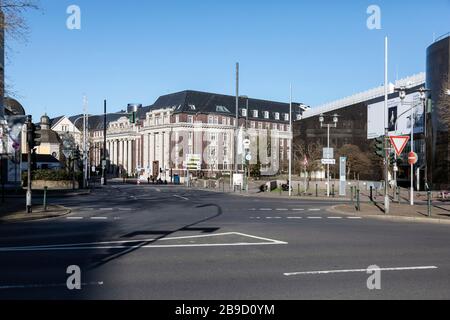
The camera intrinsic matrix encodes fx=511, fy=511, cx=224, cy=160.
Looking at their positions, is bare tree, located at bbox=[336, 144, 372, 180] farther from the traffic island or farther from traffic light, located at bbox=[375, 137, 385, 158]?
traffic light, located at bbox=[375, 137, 385, 158]

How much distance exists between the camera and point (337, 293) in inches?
295

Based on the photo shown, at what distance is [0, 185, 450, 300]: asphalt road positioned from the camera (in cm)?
761

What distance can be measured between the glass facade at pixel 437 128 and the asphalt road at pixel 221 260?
160 feet

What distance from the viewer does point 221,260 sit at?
34.0ft

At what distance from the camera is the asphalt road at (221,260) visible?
25.0 ft

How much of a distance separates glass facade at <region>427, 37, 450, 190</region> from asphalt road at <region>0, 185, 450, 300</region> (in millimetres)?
48789

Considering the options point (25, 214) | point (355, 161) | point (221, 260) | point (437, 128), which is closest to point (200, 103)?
point (355, 161)

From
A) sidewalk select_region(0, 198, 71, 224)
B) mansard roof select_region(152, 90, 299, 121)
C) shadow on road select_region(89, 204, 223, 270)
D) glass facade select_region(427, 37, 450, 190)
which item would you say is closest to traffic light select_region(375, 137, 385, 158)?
shadow on road select_region(89, 204, 223, 270)

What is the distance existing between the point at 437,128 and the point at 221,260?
60.6 meters

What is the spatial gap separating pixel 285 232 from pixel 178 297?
28.6ft

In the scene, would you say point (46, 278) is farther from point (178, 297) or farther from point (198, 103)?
point (198, 103)

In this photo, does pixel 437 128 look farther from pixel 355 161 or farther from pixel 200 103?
pixel 200 103

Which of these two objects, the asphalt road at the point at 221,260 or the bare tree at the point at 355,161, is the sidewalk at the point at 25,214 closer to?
the asphalt road at the point at 221,260
